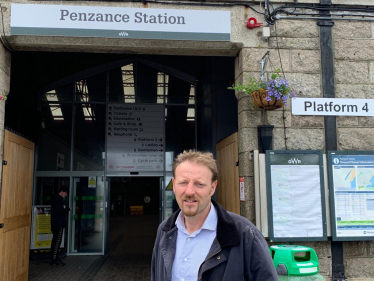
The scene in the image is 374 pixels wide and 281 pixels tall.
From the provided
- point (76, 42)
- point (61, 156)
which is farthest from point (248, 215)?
point (61, 156)

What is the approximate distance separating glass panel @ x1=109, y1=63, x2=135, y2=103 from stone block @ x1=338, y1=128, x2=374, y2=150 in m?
6.86

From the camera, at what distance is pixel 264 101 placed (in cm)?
516

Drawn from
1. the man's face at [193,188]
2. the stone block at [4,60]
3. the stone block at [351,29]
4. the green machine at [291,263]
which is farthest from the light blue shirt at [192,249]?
the stone block at [351,29]

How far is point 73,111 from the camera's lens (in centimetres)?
1084

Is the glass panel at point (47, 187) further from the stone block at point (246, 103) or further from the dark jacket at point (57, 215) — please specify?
the stone block at point (246, 103)

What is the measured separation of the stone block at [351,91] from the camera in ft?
18.5

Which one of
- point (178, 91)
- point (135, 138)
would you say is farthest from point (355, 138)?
point (135, 138)

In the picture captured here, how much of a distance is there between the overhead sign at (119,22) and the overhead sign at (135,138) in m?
5.66

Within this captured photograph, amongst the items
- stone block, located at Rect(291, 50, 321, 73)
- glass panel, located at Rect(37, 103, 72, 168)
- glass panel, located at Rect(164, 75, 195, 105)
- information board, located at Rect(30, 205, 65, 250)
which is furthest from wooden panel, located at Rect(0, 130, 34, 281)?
glass panel, located at Rect(164, 75, 195, 105)

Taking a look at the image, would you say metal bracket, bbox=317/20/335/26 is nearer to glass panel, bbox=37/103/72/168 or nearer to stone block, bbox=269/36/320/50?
stone block, bbox=269/36/320/50

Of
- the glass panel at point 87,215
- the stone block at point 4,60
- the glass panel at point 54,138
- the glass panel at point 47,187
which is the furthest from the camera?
the glass panel at point 54,138

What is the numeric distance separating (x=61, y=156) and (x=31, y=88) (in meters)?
2.02

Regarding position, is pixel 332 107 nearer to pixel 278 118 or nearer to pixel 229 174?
pixel 278 118

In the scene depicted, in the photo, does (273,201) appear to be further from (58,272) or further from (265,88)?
(58,272)
